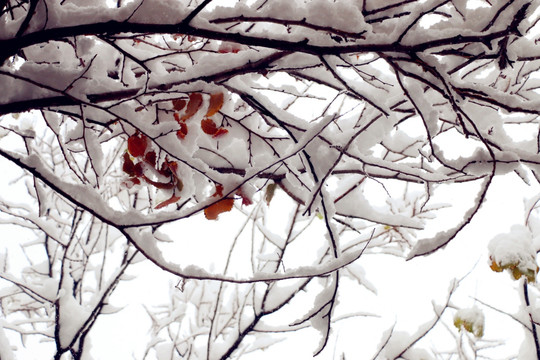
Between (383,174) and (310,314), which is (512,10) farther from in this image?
(310,314)

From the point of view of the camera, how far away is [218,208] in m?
1.11

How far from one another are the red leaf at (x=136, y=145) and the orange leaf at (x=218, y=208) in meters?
0.23

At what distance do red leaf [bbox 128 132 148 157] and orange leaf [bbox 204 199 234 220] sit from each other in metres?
0.23

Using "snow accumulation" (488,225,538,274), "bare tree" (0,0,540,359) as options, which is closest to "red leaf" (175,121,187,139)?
"bare tree" (0,0,540,359)

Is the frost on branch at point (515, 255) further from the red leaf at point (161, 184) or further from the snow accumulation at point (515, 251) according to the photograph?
the red leaf at point (161, 184)

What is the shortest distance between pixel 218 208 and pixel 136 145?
27 cm

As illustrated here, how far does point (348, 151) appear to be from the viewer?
3.08ft

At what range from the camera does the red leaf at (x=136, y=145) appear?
3.48ft

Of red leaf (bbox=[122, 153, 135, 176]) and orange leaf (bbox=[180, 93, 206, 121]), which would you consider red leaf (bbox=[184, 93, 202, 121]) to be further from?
red leaf (bbox=[122, 153, 135, 176])

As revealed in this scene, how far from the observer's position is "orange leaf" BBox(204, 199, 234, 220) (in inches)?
43.3

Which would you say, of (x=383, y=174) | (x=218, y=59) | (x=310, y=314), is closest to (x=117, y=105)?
(x=218, y=59)

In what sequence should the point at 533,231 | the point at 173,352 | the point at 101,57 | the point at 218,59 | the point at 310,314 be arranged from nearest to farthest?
1. the point at 218,59
2. the point at 310,314
3. the point at 101,57
4. the point at 533,231
5. the point at 173,352

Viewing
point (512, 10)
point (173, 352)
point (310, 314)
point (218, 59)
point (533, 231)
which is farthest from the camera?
point (173, 352)

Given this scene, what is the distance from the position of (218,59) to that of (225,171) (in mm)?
455
